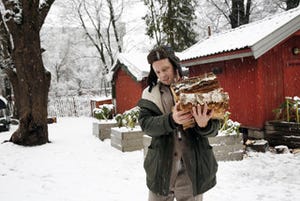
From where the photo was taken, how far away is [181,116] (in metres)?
2.15

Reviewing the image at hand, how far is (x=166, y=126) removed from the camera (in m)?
2.29

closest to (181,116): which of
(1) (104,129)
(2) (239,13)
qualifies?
(1) (104,129)

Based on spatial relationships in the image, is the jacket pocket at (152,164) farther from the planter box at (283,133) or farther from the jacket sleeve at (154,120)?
the planter box at (283,133)

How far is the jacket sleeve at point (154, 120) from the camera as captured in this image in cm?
229

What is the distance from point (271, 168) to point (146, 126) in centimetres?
553

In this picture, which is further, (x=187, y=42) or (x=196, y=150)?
(x=187, y=42)

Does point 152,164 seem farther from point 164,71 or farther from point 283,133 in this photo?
point 283,133

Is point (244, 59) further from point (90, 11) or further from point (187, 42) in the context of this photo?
point (90, 11)

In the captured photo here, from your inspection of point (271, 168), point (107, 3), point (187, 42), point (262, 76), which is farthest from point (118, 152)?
point (107, 3)

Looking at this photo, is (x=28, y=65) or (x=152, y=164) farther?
(x=28, y=65)

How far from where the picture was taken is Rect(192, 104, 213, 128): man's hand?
2104 millimetres

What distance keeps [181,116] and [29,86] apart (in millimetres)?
9130

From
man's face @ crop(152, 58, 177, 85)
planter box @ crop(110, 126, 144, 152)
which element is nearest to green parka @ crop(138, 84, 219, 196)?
man's face @ crop(152, 58, 177, 85)

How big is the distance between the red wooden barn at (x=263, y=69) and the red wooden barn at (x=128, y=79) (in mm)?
5416
